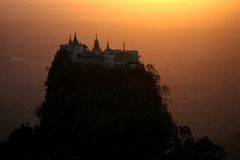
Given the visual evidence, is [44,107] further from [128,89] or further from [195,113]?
[195,113]

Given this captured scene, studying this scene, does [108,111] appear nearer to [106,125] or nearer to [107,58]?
[106,125]

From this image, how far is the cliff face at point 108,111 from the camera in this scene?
98.6ft

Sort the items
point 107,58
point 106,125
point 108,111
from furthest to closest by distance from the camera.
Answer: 1. point 107,58
2. point 108,111
3. point 106,125

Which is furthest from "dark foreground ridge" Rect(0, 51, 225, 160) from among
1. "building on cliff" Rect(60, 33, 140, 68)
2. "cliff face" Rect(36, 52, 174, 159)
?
"building on cliff" Rect(60, 33, 140, 68)

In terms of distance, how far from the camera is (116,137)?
2989 centimetres

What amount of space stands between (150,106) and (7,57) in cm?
8023

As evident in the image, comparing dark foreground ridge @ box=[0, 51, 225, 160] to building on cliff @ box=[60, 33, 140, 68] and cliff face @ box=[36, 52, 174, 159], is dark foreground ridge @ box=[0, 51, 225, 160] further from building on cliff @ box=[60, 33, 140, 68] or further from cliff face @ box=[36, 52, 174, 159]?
building on cliff @ box=[60, 33, 140, 68]

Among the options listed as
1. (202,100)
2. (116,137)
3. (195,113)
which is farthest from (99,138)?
(202,100)

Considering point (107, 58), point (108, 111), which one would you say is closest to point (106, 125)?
point (108, 111)

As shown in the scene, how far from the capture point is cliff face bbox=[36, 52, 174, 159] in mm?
30047

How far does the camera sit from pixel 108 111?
30.8m

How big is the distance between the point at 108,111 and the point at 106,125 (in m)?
1.03

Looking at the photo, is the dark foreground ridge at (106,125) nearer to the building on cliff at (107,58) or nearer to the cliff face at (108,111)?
the cliff face at (108,111)

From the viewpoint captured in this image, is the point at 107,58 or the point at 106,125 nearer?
the point at 106,125
